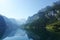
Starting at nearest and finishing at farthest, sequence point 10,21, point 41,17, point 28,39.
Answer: point 28,39
point 10,21
point 41,17

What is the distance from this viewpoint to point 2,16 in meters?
5.51

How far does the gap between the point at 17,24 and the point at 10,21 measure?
401mm

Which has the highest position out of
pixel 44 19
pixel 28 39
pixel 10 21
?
pixel 44 19

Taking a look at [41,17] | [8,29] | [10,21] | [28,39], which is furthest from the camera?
[41,17]

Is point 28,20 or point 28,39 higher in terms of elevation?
point 28,20

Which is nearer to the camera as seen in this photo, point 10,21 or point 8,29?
point 10,21

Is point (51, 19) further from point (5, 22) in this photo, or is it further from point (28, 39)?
A: point (28, 39)

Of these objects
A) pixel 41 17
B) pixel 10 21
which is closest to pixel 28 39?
pixel 10 21

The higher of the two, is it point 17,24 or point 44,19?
point 44,19

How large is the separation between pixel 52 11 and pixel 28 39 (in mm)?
3252

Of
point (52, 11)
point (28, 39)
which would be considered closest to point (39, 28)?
point (52, 11)

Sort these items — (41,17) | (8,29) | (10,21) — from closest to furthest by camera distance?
(10,21) → (8,29) → (41,17)

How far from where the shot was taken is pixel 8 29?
18.8 ft

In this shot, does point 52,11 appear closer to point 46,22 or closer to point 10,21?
point 46,22
